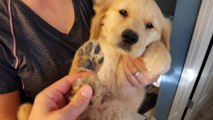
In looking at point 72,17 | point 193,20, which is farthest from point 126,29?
point 193,20

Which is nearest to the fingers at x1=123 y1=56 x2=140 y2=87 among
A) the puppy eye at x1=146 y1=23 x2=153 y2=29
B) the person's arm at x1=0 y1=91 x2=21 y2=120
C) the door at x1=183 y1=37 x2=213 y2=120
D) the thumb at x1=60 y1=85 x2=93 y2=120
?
the puppy eye at x1=146 y1=23 x2=153 y2=29

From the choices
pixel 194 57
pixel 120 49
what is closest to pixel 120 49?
pixel 120 49

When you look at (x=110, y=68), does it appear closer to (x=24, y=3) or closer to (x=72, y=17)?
(x=72, y=17)

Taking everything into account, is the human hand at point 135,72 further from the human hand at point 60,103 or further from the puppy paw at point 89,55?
the human hand at point 60,103

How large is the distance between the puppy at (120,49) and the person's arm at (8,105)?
0.26 feet

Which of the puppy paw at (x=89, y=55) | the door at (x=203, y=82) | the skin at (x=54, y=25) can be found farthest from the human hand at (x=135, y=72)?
the door at (x=203, y=82)

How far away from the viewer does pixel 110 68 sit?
2.99ft

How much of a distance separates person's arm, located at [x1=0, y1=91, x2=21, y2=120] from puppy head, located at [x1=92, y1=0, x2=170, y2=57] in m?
0.37

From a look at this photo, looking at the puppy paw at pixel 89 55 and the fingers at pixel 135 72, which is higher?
the puppy paw at pixel 89 55

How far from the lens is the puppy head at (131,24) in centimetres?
85

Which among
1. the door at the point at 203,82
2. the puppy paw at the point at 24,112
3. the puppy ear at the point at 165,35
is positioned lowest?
the door at the point at 203,82

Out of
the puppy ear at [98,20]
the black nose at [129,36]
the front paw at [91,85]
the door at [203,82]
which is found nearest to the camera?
the front paw at [91,85]

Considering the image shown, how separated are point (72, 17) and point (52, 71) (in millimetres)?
208

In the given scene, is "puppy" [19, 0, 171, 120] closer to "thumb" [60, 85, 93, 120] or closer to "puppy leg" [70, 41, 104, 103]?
"puppy leg" [70, 41, 104, 103]
